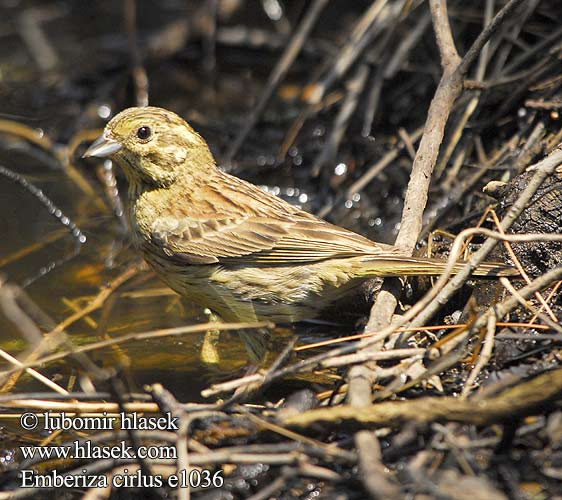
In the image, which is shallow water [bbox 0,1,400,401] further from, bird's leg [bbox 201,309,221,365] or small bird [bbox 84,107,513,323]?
small bird [bbox 84,107,513,323]

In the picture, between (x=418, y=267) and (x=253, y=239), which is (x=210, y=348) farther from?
(x=418, y=267)

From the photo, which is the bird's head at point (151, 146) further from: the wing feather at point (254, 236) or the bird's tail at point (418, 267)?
the bird's tail at point (418, 267)

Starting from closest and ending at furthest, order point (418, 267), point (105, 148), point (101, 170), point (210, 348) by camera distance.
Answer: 1. point (418, 267)
2. point (105, 148)
3. point (210, 348)
4. point (101, 170)

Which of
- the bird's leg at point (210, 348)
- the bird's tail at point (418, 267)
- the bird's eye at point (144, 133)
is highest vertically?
the bird's eye at point (144, 133)

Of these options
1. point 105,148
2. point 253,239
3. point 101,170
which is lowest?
point 253,239

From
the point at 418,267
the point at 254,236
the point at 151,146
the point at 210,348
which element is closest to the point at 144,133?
the point at 151,146

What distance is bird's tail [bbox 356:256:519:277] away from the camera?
4.50 metres

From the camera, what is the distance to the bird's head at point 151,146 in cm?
538

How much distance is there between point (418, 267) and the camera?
15.0ft

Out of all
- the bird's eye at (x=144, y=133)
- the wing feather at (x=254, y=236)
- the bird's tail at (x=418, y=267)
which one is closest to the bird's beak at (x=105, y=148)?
the bird's eye at (x=144, y=133)

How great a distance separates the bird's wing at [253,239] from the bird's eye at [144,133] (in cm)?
51

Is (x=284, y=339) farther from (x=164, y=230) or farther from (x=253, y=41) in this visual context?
(x=253, y=41)

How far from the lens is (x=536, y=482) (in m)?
3.30

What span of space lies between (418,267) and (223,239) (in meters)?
1.29
